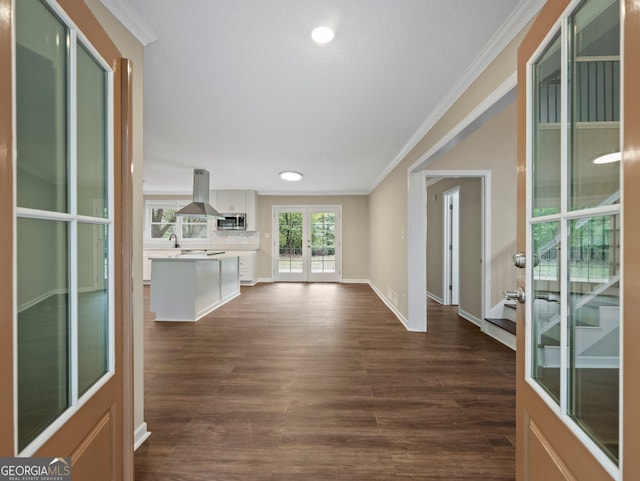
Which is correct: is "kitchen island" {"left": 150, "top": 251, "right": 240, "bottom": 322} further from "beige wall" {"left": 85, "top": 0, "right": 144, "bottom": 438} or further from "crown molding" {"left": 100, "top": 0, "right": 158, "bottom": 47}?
"crown molding" {"left": 100, "top": 0, "right": 158, "bottom": 47}

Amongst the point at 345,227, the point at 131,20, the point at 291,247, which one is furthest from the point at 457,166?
the point at 291,247

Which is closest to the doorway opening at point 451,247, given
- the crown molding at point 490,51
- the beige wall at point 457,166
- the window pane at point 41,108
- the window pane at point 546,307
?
the beige wall at point 457,166

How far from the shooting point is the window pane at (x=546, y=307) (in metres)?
0.96

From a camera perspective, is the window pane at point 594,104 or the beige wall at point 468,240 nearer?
the window pane at point 594,104

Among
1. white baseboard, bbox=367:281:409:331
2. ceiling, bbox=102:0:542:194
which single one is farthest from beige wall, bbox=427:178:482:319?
ceiling, bbox=102:0:542:194

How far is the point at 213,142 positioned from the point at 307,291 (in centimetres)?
393

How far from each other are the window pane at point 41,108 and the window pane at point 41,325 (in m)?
0.09

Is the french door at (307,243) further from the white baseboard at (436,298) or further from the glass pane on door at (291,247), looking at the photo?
the white baseboard at (436,298)

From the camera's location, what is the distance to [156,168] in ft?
17.7

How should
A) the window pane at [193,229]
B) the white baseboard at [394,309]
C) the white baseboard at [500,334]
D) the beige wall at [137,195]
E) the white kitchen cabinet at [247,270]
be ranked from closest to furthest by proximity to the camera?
1. the beige wall at [137,195]
2. the white baseboard at [500,334]
3. the white baseboard at [394,309]
4. the white kitchen cabinet at [247,270]
5. the window pane at [193,229]

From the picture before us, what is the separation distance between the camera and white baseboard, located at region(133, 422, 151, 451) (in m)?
1.72

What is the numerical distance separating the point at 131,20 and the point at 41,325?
5.45 feet

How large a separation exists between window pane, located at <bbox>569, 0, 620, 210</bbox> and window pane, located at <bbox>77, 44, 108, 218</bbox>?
146cm

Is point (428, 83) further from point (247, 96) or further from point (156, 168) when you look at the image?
point (156, 168)
